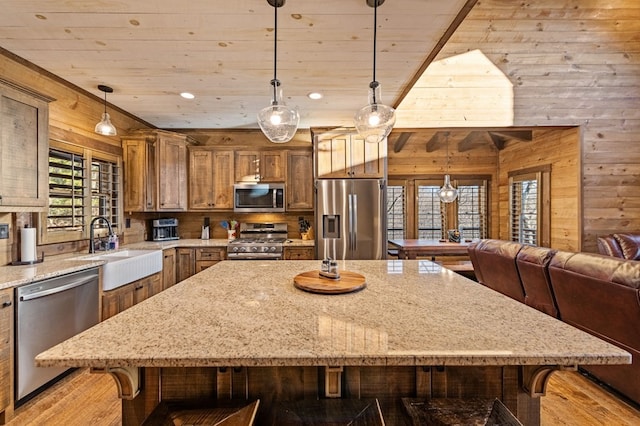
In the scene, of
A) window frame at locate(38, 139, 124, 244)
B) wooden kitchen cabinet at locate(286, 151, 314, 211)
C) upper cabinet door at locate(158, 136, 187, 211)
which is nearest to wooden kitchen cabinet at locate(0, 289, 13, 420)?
window frame at locate(38, 139, 124, 244)

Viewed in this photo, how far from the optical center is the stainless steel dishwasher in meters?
2.02

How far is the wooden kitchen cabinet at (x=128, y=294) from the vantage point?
274 cm

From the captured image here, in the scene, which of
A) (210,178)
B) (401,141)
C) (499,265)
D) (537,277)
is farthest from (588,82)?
(210,178)

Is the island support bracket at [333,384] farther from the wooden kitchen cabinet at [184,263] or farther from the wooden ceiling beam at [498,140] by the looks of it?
the wooden ceiling beam at [498,140]

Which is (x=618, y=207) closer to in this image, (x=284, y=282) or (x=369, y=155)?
(x=369, y=155)

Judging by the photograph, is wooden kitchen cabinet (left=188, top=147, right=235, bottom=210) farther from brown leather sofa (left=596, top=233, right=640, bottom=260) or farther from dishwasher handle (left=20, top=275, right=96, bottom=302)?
brown leather sofa (left=596, top=233, right=640, bottom=260)

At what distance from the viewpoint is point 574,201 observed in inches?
167

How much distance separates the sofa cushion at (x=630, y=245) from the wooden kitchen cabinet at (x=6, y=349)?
5645 mm

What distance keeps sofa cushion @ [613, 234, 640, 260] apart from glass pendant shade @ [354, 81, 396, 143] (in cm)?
→ 364

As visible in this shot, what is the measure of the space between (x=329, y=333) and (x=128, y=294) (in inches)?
108

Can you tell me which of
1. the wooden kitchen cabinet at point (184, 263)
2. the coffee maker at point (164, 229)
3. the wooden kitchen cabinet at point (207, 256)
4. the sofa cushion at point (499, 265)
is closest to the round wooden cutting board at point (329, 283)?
the sofa cushion at point (499, 265)

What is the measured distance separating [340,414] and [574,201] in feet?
15.4

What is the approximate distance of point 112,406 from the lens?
2162 millimetres

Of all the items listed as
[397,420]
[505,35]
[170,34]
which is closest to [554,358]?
[397,420]
